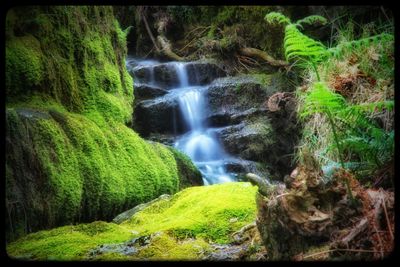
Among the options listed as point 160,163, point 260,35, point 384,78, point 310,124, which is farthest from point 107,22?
point 260,35

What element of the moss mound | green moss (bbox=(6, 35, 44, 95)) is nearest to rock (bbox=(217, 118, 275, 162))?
the moss mound

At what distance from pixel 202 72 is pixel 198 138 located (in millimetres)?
2583

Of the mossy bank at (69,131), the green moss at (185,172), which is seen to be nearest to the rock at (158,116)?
the green moss at (185,172)

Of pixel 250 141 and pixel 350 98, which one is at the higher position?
pixel 350 98

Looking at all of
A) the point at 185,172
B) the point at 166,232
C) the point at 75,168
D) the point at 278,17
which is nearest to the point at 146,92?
the point at 185,172

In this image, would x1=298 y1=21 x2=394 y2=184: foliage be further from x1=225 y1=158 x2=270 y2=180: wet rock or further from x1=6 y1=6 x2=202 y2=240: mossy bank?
x1=225 y1=158 x2=270 y2=180: wet rock

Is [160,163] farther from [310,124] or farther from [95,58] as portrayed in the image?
[310,124]

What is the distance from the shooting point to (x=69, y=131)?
4207 millimetres

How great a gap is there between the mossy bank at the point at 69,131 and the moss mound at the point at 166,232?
1.35ft

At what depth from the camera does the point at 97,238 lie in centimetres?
333

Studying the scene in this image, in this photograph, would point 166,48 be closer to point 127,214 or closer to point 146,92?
point 146,92

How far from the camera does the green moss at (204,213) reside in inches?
131

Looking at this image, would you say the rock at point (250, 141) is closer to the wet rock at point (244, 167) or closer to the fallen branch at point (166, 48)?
the wet rock at point (244, 167)

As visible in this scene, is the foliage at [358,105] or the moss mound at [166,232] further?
the moss mound at [166,232]
